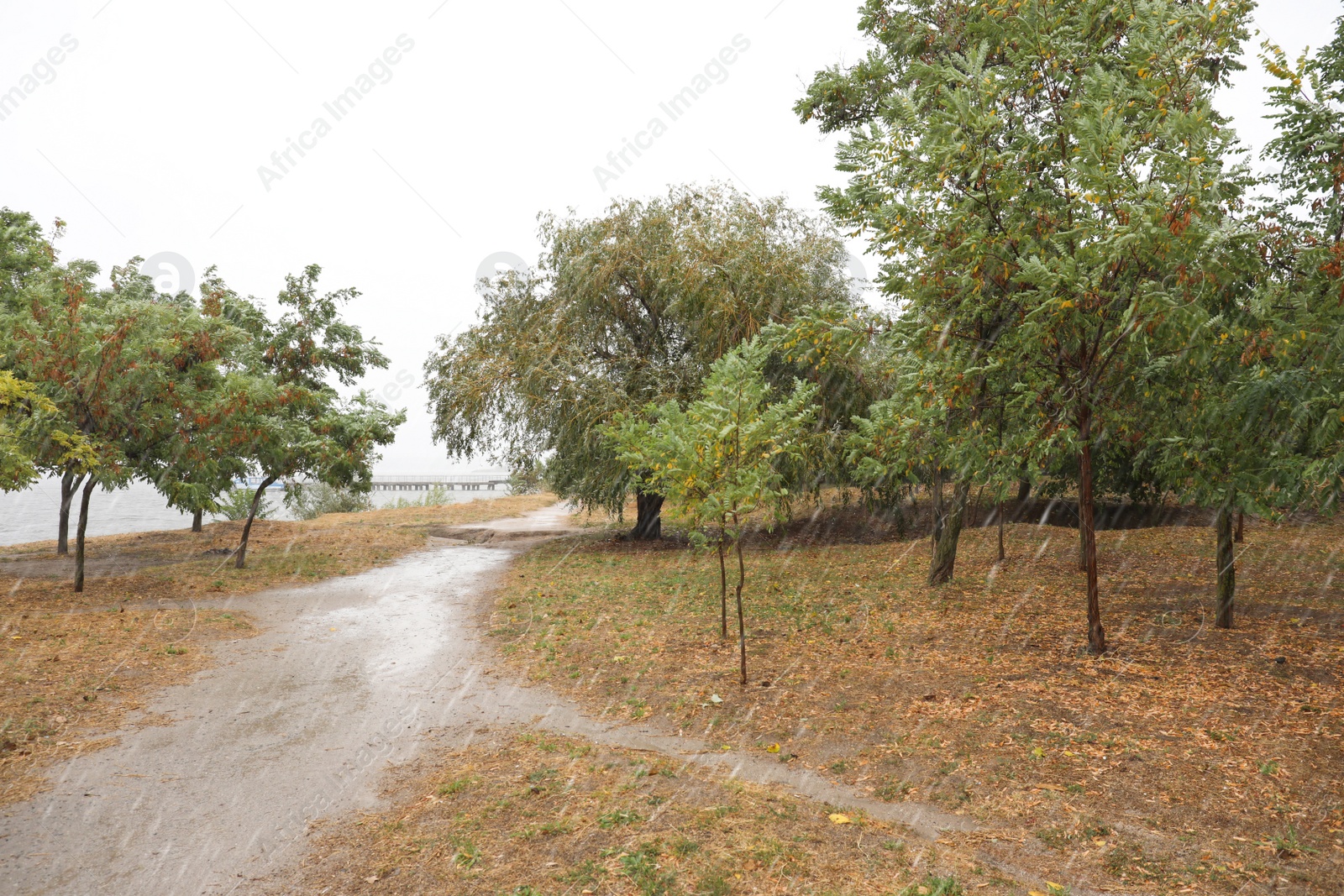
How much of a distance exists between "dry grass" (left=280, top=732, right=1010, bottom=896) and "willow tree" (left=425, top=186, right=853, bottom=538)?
12188mm

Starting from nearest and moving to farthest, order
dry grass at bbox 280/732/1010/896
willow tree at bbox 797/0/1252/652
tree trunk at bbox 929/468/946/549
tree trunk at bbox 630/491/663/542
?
dry grass at bbox 280/732/1010/896
willow tree at bbox 797/0/1252/652
tree trunk at bbox 929/468/946/549
tree trunk at bbox 630/491/663/542

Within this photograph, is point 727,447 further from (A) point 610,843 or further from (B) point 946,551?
(B) point 946,551

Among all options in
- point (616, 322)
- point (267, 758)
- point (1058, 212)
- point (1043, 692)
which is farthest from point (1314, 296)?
point (616, 322)

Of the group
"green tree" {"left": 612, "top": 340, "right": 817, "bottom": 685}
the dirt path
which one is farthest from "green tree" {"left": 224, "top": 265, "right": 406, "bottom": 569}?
"green tree" {"left": 612, "top": 340, "right": 817, "bottom": 685}

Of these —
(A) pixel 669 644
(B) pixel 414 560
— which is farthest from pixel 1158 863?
(B) pixel 414 560

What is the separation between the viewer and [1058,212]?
26.2 feet

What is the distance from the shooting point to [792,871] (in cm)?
438

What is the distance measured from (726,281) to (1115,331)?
1113 centimetres

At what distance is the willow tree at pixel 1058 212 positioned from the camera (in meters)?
6.74

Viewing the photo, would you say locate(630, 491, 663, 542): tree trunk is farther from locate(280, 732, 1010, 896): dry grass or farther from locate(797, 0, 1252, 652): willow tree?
locate(280, 732, 1010, 896): dry grass

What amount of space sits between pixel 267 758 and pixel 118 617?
7.62 meters

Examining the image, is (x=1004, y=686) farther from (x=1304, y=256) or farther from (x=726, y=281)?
(x=726, y=281)

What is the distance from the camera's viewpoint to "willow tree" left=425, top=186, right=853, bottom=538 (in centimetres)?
1812

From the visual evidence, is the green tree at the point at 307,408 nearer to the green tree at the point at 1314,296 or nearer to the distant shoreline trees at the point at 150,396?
the distant shoreline trees at the point at 150,396
